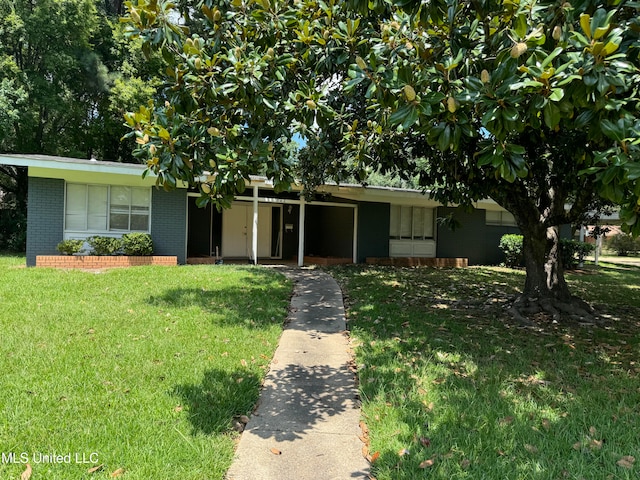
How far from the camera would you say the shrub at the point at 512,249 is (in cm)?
1702

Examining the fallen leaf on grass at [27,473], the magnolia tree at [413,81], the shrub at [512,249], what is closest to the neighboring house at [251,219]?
the shrub at [512,249]

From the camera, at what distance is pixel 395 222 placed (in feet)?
55.0

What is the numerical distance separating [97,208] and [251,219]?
5.71 metres

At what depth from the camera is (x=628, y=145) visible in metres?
2.50

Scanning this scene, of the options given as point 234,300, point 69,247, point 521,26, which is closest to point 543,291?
point 234,300

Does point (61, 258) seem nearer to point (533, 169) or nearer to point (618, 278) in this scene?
point (533, 169)

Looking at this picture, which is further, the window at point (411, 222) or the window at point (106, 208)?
the window at point (411, 222)

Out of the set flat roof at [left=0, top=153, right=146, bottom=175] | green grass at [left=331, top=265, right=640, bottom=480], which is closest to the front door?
flat roof at [left=0, top=153, right=146, bottom=175]

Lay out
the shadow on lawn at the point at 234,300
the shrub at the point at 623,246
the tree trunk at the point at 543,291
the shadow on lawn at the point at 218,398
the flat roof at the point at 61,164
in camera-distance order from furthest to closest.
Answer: the shrub at the point at 623,246 < the flat roof at the point at 61,164 < the tree trunk at the point at 543,291 < the shadow on lawn at the point at 234,300 < the shadow on lawn at the point at 218,398

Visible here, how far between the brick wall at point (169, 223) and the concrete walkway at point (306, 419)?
8.05 m

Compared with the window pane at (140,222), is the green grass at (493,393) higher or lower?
lower

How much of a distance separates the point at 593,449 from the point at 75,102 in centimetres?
2309

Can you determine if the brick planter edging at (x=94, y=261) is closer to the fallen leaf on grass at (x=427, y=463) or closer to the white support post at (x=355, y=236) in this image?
the white support post at (x=355, y=236)

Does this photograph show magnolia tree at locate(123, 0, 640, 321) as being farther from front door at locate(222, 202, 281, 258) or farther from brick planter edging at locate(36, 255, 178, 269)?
front door at locate(222, 202, 281, 258)
